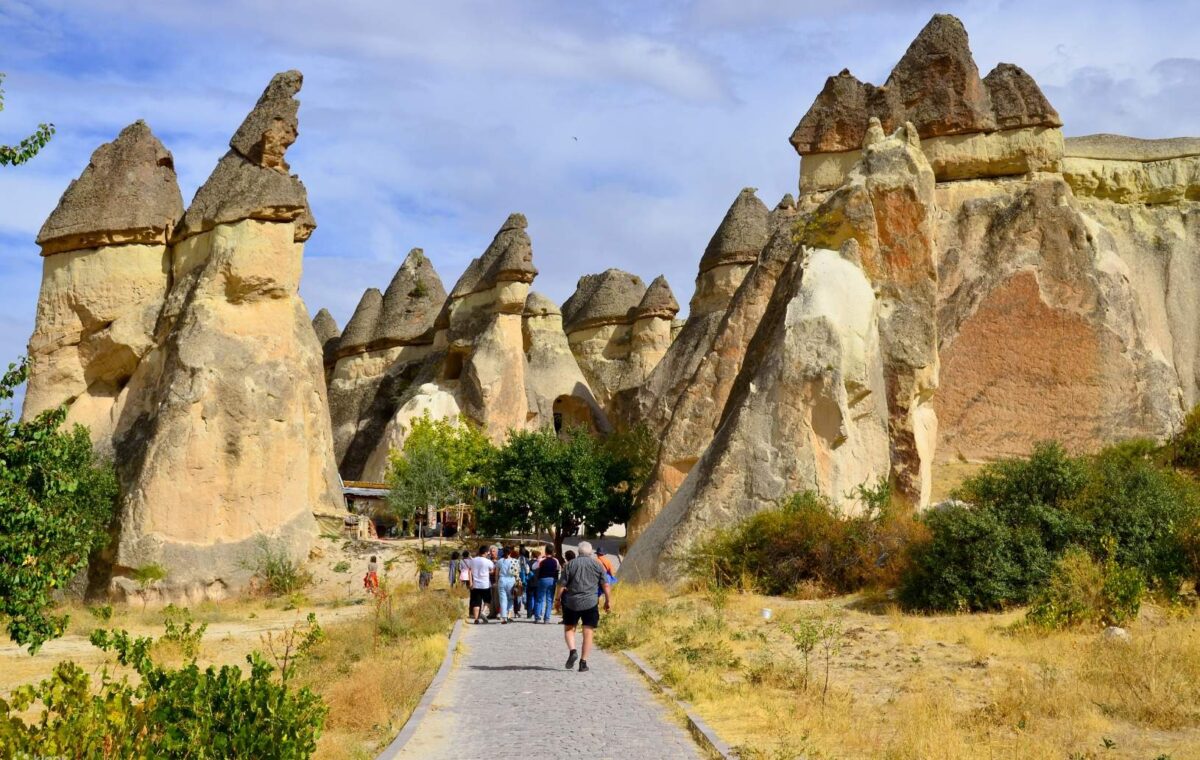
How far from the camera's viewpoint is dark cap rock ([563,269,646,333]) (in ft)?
145

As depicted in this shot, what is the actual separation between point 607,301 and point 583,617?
34333 millimetres

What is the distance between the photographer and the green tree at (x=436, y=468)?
30.6 meters

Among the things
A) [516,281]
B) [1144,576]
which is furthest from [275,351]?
[1144,576]

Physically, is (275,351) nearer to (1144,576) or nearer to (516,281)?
(516,281)

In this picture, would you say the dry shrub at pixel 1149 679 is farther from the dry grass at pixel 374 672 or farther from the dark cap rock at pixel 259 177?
the dark cap rock at pixel 259 177

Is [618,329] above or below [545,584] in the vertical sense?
above

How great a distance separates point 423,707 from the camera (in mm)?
8367

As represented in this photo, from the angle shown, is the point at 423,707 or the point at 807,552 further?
the point at 807,552

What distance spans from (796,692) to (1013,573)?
5054 mm

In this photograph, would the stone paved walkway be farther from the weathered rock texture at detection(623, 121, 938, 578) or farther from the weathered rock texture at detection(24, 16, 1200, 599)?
the weathered rock texture at detection(24, 16, 1200, 599)

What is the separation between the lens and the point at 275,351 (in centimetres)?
2388

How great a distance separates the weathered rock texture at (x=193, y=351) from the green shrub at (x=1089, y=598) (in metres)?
14.5

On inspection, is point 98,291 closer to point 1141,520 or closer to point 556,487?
point 556,487

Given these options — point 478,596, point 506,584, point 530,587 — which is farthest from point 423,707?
point 530,587
